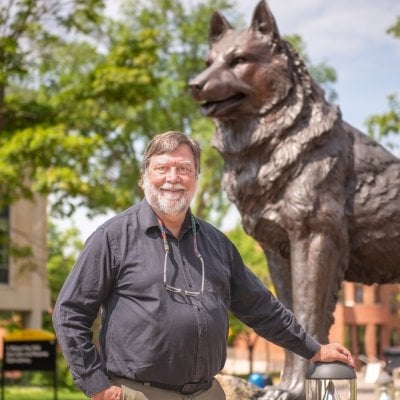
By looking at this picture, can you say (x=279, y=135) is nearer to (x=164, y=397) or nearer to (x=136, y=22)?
(x=164, y=397)

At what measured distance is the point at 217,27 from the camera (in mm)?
6766

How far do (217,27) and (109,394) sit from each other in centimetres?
437

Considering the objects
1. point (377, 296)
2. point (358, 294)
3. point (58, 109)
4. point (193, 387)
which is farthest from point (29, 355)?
point (377, 296)

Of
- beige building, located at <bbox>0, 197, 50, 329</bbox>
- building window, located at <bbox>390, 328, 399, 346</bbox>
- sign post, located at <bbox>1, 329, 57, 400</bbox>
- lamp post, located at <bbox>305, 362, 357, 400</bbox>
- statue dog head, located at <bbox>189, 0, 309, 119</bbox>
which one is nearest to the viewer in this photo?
lamp post, located at <bbox>305, 362, 357, 400</bbox>

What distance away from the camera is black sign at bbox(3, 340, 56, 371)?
12406 millimetres

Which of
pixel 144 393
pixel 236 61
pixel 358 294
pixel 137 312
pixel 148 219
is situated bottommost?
pixel 144 393

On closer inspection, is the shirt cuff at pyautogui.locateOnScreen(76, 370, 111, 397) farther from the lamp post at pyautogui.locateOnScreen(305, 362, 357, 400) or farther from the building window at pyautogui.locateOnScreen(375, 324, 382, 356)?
the building window at pyautogui.locateOnScreen(375, 324, 382, 356)

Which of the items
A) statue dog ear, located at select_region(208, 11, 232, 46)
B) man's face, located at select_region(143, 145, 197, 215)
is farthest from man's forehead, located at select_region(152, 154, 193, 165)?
statue dog ear, located at select_region(208, 11, 232, 46)

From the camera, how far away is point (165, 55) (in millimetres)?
31906

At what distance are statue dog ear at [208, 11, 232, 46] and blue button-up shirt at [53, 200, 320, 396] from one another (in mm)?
3753

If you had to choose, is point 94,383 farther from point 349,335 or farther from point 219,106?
point 349,335

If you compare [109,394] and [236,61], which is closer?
[109,394]

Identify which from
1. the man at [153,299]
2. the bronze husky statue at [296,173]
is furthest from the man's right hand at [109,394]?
the bronze husky statue at [296,173]

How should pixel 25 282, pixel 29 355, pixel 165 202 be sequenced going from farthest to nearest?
pixel 25 282 < pixel 29 355 < pixel 165 202
